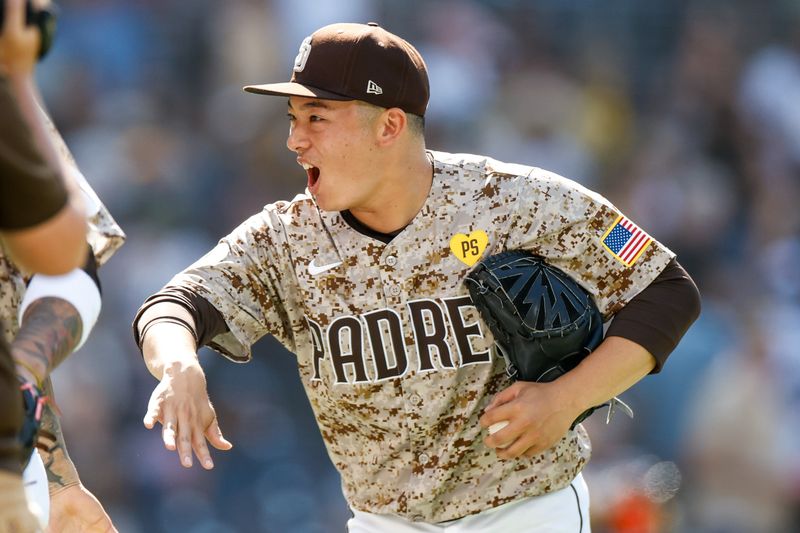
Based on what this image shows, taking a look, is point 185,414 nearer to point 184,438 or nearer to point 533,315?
point 184,438

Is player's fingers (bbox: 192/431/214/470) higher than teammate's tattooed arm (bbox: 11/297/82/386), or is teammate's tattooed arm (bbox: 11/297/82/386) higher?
teammate's tattooed arm (bbox: 11/297/82/386)

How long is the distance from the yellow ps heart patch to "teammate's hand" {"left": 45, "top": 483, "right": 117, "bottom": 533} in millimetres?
Answer: 1225

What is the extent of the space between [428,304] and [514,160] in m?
5.43

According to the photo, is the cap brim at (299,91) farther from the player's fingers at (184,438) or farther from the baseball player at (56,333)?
the player's fingers at (184,438)

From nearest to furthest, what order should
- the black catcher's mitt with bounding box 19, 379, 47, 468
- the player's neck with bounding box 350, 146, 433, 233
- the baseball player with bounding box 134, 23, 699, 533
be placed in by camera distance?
the black catcher's mitt with bounding box 19, 379, 47, 468, the baseball player with bounding box 134, 23, 699, 533, the player's neck with bounding box 350, 146, 433, 233

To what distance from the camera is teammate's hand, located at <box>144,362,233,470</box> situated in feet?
10.7

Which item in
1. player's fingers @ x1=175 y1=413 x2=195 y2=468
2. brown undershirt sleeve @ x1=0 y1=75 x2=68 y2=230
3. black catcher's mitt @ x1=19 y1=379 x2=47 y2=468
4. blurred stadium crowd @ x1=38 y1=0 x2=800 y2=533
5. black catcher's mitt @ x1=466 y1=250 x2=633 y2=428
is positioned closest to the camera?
brown undershirt sleeve @ x1=0 y1=75 x2=68 y2=230

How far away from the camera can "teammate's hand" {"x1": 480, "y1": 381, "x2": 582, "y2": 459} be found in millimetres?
3572

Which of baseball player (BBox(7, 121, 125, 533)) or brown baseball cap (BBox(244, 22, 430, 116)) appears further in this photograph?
brown baseball cap (BBox(244, 22, 430, 116))

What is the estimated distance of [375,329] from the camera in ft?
12.5

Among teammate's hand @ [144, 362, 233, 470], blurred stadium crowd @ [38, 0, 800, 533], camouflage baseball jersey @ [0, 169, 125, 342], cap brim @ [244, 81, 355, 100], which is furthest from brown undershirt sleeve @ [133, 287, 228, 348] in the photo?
blurred stadium crowd @ [38, 0, 800, 533]

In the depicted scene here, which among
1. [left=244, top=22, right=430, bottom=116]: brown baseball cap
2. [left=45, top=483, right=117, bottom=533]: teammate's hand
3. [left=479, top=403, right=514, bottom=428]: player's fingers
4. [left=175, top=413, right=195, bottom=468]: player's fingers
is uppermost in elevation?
[left=244, top=22, right=430, bottom=116]: brown baseball cap

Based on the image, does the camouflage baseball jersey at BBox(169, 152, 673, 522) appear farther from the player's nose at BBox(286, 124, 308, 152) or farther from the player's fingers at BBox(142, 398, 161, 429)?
the player's fingers at BBox(142, 398, 161, 429)

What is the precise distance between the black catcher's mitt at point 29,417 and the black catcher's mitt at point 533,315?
141 centimetres
